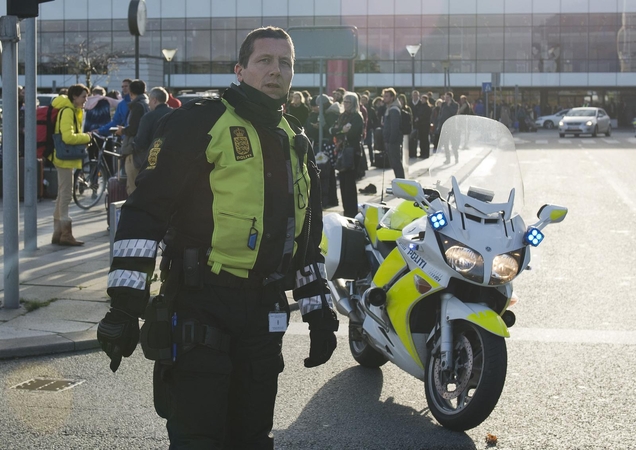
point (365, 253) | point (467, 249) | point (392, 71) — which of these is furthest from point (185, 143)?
point (392, 71)

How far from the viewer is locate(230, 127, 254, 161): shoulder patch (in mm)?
3291

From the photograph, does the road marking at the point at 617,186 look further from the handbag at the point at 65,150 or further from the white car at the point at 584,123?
the white car at the point at 584,123

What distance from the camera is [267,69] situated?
3.43 metres

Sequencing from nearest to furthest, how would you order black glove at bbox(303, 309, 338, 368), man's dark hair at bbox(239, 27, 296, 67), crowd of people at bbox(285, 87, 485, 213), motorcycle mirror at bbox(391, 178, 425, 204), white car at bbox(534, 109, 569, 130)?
man's dark hair at bbox(239, 27, 296, 67) < black glove at bbox(303, 309, 338, 368) < motorcycle mirror at bbox(391, 178, 425, 204) < crowd of people at bbox(285, 87, 485, 213) < white car at bbox(534, 109, 569, 130)

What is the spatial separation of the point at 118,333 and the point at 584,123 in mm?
43321

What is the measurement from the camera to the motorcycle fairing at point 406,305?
16.8 feet

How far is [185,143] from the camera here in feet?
10.6

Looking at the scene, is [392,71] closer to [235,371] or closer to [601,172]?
[601,172]

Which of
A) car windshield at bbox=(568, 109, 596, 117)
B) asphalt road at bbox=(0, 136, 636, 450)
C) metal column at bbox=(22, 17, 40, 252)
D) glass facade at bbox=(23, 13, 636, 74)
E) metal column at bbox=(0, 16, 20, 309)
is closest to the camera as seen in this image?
asphalt road at bbox=(0, 136, 636, 450)

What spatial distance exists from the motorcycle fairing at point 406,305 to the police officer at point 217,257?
1731 mm

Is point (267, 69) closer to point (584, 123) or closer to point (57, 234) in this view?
point (57, 234)

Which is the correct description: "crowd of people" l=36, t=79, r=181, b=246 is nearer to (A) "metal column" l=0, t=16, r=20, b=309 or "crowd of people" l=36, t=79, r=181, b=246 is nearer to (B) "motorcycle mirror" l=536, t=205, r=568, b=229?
(A) "metal column" l=0, t=16, r=20, b=309

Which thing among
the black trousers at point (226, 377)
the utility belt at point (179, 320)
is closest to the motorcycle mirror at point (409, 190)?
the black trousers at point (226, 377)

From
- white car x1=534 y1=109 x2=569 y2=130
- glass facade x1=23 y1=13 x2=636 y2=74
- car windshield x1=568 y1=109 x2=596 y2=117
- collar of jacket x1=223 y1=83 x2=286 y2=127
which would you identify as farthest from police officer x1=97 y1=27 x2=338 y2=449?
white car x1=534 y1=109 x2=569 y2=130
